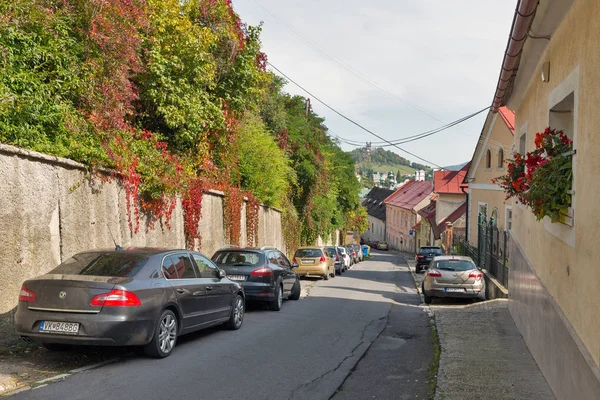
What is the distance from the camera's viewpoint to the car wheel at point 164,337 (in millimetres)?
7848

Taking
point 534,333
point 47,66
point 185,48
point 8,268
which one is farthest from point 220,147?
point 534,333

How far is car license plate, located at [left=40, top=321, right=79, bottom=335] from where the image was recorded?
278 inches

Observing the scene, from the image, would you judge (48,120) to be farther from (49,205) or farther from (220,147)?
(220,147)

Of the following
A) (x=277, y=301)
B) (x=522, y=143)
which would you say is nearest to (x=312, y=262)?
(x=277, y=301)

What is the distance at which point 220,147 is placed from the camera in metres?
19.6

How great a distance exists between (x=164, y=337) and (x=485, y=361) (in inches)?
186

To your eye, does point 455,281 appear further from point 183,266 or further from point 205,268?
point 183,266

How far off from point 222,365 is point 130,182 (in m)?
5.65

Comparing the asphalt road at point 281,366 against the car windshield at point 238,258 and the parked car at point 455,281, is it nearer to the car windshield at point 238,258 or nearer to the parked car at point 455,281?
the car windshield at point 238,258

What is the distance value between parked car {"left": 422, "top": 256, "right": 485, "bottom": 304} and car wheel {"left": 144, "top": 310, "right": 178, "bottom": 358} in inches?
419

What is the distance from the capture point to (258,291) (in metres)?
13.7

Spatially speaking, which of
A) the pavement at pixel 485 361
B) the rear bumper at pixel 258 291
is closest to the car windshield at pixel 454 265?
the pavement at pixel 485 361

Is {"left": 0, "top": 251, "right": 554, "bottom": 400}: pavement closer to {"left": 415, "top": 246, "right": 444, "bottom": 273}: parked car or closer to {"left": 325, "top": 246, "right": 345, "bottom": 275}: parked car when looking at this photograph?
{"left": 325, "top": 246, "right": 345, "bottom": 275}: parked car

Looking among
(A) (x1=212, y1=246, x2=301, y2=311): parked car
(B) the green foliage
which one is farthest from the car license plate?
(B) the green foliage
